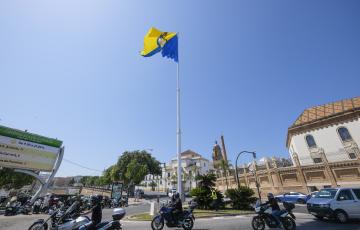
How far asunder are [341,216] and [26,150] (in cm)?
2913

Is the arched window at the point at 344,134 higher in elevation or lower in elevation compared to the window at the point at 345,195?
higher

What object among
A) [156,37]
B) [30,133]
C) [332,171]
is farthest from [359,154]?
[30,133]

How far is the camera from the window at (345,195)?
10.9 metres

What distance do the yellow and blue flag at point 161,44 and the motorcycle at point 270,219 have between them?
12430 mm

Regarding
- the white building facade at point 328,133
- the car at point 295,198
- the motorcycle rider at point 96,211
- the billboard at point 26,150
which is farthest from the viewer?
the white building facade at point 328,133

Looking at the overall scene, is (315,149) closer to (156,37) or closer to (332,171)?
(332,171)

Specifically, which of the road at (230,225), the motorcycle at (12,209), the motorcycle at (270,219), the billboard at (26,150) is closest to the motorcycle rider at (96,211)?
the road at (230,225)

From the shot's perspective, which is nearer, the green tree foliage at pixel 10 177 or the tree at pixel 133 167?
the green tree foliage at pixel 10 177

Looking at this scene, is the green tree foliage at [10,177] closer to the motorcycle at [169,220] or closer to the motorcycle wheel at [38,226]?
the motorcycle wheel at [38,226]

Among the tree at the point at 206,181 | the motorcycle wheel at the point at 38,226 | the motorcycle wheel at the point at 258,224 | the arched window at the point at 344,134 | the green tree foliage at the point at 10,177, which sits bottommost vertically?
the motorcycle wheel at the point at 258,224

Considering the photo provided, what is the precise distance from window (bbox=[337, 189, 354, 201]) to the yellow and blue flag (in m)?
14.0

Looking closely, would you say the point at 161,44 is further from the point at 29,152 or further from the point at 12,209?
the point at 29,152

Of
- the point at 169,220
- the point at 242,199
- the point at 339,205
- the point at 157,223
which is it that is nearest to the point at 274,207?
the point at 339,205

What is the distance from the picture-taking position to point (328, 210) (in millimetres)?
10812
